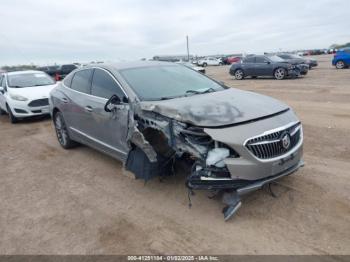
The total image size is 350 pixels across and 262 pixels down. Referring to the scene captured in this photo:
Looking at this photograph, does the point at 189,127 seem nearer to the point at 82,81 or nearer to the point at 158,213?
the point at 158,213

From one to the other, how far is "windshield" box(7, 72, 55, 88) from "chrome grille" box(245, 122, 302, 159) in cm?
937

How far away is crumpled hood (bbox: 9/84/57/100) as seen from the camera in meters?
9.79

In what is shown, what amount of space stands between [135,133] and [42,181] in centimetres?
202

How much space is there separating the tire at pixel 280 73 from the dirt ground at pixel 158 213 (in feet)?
46.1

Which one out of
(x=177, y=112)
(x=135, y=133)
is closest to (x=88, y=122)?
(x=135, y=133)

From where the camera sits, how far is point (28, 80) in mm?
10922

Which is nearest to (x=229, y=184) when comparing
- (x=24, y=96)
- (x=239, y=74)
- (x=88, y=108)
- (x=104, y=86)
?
(x=104, y=86)

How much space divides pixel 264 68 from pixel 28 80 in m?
13.8

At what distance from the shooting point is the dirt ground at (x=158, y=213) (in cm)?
312

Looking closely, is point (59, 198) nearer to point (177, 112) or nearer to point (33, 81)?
point (177, 112)

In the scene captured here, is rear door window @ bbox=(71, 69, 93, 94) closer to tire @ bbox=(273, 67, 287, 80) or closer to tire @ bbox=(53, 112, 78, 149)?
tire @ bbox=(53, 112, 78, 149)

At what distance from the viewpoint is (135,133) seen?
396 cm

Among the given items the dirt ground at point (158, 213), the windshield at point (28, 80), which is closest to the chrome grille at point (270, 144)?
the dirt ground at point (158, 213)

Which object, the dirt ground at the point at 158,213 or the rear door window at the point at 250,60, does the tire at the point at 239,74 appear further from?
the dirt ground at the point at 158,213
